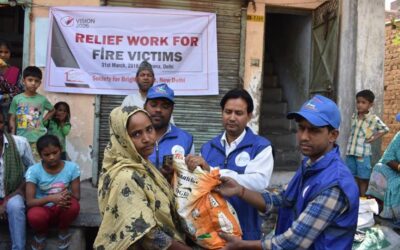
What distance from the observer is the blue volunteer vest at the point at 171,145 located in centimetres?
284

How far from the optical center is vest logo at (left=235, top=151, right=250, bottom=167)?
8.27 feet

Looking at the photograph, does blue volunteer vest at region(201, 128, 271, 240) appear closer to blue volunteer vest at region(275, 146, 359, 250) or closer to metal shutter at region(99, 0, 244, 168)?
blue volunteer vest at region(275, 146, 359, 250)

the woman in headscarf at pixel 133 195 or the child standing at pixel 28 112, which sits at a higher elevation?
the child standing at pixel 28 112

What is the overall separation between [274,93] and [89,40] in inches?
164

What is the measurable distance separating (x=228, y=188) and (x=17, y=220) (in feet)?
7.87

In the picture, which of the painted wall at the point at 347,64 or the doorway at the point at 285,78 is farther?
the doorway at the point at 285,78

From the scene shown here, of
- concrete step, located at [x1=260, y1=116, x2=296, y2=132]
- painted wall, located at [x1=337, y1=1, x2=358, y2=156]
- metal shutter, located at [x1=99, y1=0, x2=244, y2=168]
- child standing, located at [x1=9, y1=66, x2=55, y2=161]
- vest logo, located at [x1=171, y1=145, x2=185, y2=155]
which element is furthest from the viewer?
concrete step, located at [x1=260, y1=116, x2=296, y2=132]

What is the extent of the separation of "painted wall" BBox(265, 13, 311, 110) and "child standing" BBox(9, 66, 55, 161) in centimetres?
441

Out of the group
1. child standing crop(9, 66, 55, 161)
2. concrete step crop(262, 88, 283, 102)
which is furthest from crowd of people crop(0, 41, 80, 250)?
concrete step crop(262, 88, 283, 102)

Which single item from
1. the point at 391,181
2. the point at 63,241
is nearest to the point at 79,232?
the point at 63,241

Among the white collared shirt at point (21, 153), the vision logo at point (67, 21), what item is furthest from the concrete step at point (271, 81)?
the white collared shirt at point (21, 153)

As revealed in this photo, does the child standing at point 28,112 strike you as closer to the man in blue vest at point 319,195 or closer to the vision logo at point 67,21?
the vision logo at point 67,21

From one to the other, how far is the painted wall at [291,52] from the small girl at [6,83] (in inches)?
179

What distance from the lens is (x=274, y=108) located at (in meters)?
8.61
